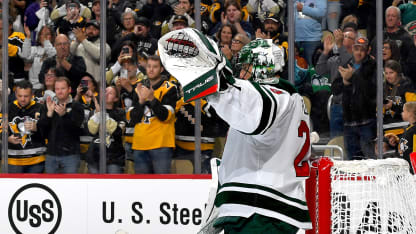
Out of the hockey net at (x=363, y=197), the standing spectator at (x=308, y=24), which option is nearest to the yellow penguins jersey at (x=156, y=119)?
the standing spectator at (x=308, y=24)

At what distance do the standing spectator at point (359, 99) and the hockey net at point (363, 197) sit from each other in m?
1.82

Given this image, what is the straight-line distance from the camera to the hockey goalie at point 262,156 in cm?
154

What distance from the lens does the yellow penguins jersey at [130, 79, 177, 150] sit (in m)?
4.02

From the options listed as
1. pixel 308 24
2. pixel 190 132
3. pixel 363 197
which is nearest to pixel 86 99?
pixel 190 132

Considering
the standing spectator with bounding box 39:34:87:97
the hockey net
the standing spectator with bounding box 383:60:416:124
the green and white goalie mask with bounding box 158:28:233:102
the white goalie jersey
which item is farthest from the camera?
the standing spectator with bounding box 39:34:87:97

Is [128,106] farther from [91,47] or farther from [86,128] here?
[91,47]

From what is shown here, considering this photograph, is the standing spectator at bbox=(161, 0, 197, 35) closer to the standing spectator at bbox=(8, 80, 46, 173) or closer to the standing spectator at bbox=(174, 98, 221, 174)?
the standing spectator at bbox=(174, 98, 221, 174)

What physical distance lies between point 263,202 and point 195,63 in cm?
45

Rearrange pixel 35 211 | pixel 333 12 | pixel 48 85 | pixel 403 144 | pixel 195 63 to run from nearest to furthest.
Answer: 1. pixel 195 63
2. pixel 35 211
3. pixel 403 144
4. pixel 333 12
5. pixel 48 85

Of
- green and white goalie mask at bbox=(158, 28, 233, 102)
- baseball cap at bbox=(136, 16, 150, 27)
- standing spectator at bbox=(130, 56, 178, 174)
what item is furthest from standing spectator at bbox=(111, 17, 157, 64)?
green and white goalie mask at bbox=(158, 28, 233, 102)

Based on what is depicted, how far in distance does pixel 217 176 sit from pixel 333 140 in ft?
7.03

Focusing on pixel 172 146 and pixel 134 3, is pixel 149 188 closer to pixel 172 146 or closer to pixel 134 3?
pixel 172 146

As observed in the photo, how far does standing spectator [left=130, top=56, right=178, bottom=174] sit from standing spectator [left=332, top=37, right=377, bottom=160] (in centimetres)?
99

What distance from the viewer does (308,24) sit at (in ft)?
13.1
